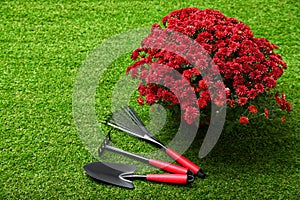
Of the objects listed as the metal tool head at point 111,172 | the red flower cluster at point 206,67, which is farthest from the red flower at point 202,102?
the metal tool head at point 111,172

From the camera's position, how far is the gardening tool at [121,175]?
180 cm

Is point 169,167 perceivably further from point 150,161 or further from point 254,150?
point 254,150

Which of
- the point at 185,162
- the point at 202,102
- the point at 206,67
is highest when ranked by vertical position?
the point at 206,67

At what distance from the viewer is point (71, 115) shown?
2090 mm

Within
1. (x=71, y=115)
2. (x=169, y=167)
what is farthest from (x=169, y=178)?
(x=71, y=115)

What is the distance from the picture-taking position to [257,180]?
1.84 meters

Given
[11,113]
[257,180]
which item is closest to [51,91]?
[11,113]

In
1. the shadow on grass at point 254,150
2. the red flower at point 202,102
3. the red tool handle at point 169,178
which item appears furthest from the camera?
the shadow on grass at point 254,150

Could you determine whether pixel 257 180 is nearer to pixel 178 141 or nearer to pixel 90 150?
pixel 178 141

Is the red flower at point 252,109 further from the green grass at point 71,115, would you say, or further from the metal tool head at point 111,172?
the metal tool head at point 111,172

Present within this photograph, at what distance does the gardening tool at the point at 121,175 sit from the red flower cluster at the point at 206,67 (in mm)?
258

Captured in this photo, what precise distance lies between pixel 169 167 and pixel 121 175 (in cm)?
20

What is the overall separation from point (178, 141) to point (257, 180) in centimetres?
38

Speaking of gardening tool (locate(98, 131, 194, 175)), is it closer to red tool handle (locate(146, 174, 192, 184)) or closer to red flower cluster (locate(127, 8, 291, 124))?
red tool handle (locate(146, 174, 192, 184))
